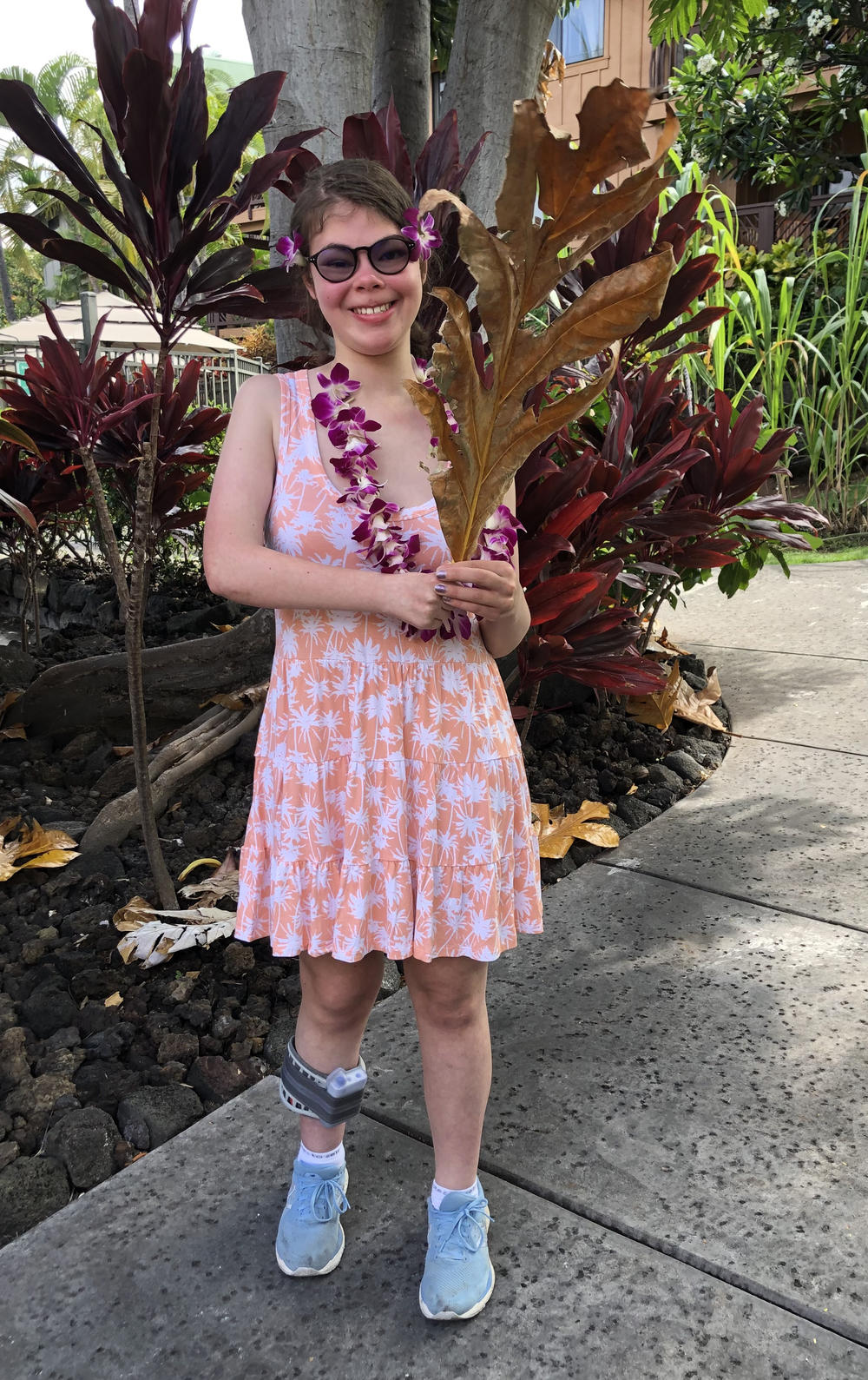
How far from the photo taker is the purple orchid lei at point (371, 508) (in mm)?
1529

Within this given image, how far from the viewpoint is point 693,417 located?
10.9ft

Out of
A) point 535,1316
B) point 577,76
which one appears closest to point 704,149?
point 577,76

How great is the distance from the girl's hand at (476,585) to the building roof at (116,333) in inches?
526

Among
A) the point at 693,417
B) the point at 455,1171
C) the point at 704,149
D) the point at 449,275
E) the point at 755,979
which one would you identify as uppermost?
the point at 704,149

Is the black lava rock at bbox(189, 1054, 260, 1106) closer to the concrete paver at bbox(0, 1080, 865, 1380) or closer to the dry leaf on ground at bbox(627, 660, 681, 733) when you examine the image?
the concrete paver at bbox(0, 1080, 865, 1380)

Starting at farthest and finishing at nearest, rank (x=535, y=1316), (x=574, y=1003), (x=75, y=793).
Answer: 1. (x=75, y=793)
2. (x=574, y=1003)
3. (x=535, y=1316)

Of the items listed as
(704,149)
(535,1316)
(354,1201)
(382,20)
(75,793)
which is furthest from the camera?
(704,149)

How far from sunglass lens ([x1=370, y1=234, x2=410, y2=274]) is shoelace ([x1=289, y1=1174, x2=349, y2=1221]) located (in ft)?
4.59

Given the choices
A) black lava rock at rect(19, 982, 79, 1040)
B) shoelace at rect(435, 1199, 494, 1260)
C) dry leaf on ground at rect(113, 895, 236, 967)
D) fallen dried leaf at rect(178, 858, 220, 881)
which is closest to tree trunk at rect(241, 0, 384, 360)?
fallen dried leaf at rect(178, 858, 220, 881)

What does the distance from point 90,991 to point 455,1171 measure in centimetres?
105

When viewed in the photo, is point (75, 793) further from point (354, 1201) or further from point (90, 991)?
point (354, 1201)

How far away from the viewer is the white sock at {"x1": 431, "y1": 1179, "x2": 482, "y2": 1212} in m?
1.70

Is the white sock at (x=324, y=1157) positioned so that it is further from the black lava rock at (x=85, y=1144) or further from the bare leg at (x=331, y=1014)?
the black lava rock at (x=85, y=1144)

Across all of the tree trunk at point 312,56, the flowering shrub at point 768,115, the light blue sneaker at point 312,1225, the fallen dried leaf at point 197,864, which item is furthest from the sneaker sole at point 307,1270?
the flowering shrub at point 768,115
